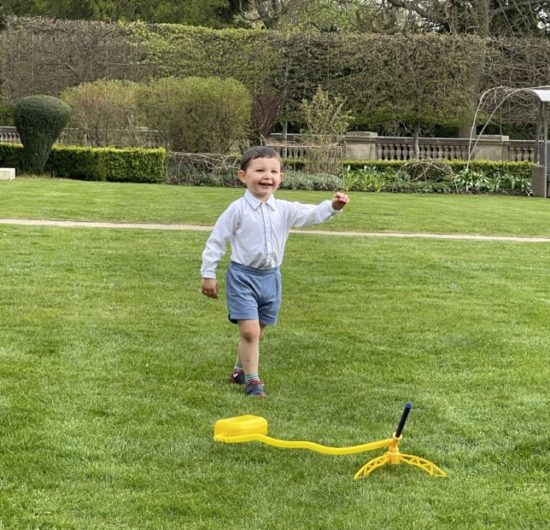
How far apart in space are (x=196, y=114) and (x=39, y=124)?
3.89 metres

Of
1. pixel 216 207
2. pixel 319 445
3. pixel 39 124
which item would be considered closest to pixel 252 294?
pixel 319 445

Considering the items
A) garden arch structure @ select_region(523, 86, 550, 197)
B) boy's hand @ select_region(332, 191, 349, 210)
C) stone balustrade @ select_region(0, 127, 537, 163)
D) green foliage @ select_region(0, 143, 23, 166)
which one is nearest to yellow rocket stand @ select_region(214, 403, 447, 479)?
boy's hand @ select_region(332, 191, 349, 210)

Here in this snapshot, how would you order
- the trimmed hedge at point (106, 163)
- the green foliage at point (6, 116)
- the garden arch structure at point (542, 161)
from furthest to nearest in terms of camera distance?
the green foliage at point (6, 116)
the garden arch structure at point (542, 161)
the trimmed hedge at point (106, 163)

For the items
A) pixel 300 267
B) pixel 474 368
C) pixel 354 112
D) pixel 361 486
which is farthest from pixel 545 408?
pixel 354 112

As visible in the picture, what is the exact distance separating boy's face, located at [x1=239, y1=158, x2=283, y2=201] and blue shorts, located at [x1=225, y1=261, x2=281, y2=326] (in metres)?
0.43

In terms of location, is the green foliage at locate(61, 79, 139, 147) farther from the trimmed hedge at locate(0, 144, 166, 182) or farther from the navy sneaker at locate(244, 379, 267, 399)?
the navy sneaker at locate(244, 379, 267, 399)

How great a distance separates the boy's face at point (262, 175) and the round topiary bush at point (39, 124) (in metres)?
14.7

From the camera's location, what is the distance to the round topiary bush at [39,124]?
18.0m

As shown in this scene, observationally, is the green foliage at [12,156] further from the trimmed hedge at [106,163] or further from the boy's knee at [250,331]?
the boy's knee at [250,331]

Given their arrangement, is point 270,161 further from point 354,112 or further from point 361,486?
point 354,112

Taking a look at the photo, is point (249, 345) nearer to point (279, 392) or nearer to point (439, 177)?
point (279, 392)

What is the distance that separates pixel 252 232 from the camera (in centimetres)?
436

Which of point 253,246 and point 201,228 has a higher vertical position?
point 253,246

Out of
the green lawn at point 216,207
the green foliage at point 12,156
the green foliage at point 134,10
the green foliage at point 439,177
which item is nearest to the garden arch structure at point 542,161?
the green foliage at point 439,177
